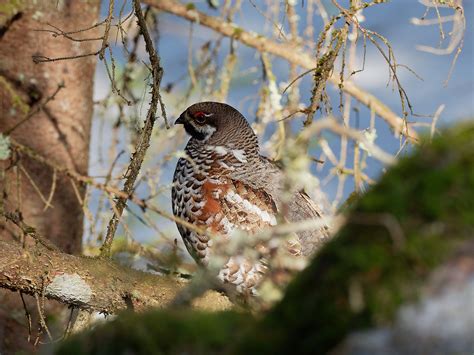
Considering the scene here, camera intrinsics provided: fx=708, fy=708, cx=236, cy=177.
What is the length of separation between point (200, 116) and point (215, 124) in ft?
0.40

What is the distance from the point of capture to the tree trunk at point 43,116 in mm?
5086

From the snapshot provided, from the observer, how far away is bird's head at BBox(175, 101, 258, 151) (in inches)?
193

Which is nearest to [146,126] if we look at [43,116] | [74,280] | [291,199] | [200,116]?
[74,280]

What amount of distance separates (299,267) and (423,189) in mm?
411

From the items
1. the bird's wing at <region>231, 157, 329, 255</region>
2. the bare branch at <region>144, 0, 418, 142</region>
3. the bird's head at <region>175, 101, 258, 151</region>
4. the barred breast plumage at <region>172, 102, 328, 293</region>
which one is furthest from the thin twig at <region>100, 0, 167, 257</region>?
the bare branch at <region>144, 0, 418, 142</region>

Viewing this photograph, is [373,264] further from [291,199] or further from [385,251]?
[291,199]

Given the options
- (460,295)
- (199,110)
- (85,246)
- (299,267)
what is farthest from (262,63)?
(460,295)

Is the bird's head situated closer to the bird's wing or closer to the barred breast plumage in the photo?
the barred breast plumage

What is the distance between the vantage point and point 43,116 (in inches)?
207

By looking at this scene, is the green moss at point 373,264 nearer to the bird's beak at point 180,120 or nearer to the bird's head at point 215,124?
the bird's head at point 215,124

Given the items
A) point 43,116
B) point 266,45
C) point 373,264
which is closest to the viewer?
point 373,264

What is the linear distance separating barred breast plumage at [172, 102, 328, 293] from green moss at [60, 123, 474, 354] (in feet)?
8.09

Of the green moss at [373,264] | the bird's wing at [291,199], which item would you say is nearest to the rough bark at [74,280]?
the bird's wing at [291,199]

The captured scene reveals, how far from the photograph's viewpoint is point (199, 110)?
4945 mm
